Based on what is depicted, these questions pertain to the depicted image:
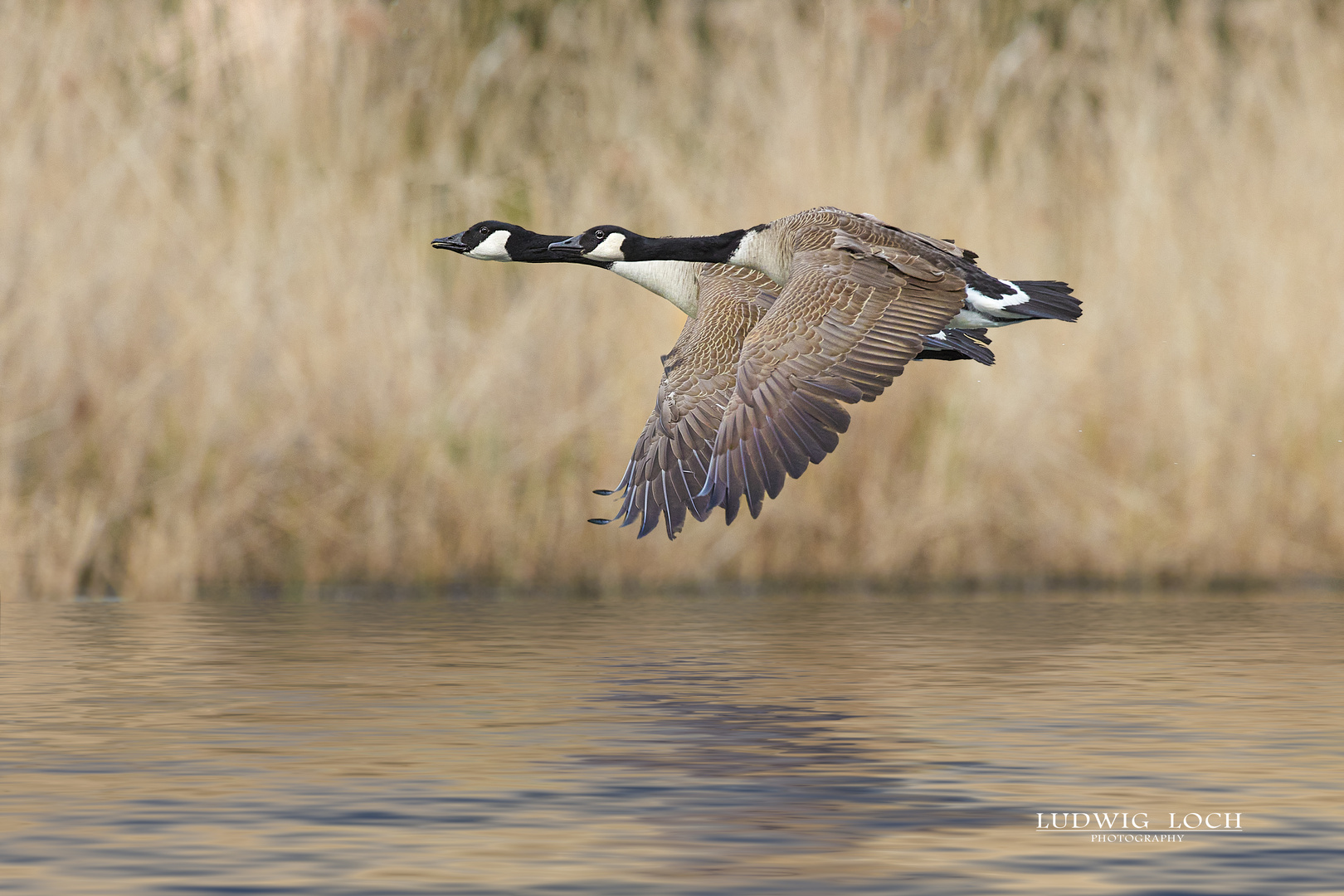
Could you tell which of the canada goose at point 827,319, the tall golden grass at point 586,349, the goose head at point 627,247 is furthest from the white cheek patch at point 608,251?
the tall golden grass at point 586,349

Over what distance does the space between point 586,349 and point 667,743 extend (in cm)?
368

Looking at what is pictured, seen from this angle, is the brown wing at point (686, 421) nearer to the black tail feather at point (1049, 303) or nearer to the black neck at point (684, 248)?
the black neck at point (684, 248)

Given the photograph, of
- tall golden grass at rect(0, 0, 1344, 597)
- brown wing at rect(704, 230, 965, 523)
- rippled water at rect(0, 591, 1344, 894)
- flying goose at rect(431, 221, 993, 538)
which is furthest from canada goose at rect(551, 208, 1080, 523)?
tall golden grass at rect(0, 0, 1344, 597)

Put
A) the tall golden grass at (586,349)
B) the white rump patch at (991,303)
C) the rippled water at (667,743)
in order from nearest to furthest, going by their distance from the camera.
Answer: the rippled water at (667,743) < the white rump patch at (991,303) < the tall golden grass at (586,349)

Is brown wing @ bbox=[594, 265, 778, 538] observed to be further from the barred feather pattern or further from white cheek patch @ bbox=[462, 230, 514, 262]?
white cheek patch @ bbox=[462, 230, 514, 262]

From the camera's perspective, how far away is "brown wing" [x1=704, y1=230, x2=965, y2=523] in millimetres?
6777

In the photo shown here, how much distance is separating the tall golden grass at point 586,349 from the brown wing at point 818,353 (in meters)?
2.88

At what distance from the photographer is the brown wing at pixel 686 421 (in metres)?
7.64

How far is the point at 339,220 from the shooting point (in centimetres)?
1069

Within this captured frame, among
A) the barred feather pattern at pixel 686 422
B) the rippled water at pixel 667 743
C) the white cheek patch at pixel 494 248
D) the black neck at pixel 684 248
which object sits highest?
the white cheek patch at pixel 494 248

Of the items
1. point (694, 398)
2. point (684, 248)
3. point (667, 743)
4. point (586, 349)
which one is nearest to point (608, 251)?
point (684, 248)

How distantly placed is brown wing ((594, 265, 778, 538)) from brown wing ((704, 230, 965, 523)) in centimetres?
46

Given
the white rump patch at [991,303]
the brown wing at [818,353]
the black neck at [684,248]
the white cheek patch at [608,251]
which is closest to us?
the brown wing at [818,353]

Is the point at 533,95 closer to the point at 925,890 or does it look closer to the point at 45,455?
the point at 45,455
